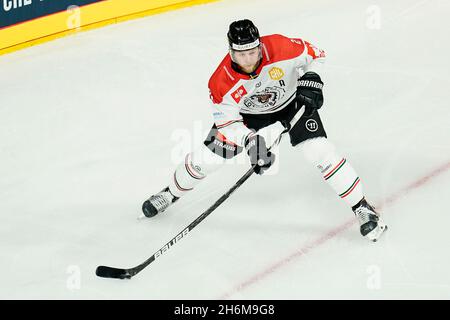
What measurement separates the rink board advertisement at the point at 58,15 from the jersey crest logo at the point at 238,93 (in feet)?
8.53

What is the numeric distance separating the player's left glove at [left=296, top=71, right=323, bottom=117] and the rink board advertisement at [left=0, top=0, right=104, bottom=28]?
279cm

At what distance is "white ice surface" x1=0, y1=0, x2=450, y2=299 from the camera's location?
3.99 m

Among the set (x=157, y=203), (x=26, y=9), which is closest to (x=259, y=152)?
(x=157, y=203)

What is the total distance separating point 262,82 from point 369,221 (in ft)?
2.78

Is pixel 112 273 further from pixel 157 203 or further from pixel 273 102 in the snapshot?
pixel 273 102

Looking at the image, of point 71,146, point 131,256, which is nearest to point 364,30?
point 71,146

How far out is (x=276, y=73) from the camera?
4090 mm

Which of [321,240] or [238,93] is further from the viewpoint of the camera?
[321,240]

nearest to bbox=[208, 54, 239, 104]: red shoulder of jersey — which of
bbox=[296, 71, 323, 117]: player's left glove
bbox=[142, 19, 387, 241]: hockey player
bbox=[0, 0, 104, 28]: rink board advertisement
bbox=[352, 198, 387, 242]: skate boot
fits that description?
bbox=[142, 19, 387, 241]: hockey player

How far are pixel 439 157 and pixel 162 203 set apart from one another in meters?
1.58

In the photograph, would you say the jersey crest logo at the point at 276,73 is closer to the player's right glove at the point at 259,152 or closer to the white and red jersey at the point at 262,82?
the white and red jersey at the point at 262,82

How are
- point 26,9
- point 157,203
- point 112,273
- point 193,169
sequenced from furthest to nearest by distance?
point 26,9 → point 157,203 → point 193,169 → point 112,273
